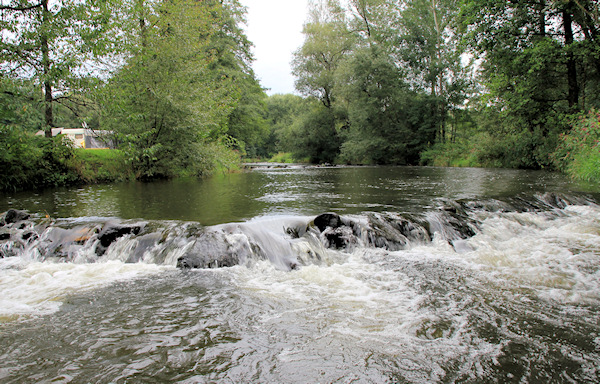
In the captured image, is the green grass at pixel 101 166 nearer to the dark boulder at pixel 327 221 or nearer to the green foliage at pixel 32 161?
the green foliage at pixel 32 161

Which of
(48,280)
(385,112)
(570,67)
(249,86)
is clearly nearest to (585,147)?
(570,67)

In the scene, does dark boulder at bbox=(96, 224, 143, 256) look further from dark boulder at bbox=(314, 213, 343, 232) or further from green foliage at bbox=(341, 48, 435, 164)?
green foliage at bbox=(341, 48, 435, 164)

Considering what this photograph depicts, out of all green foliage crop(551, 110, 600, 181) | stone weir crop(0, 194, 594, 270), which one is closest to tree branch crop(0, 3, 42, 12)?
stone weir crop(0, 194, 594, 270)

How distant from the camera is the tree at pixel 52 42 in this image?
32.8ft

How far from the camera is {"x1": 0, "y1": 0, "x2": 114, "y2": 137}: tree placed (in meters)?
9.98

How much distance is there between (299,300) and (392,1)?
35.7 meters

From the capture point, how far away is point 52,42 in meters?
10.6

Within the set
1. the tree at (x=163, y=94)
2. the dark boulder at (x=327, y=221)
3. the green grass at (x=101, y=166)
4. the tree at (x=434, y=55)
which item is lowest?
the dark boulder at (x=327, y=221)

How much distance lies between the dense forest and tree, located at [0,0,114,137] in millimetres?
42

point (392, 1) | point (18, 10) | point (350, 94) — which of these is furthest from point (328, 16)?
point (18, 10)

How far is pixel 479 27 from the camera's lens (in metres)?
17.3

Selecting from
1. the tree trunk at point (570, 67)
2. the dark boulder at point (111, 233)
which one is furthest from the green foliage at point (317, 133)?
the dark boulder at point (111, 233)

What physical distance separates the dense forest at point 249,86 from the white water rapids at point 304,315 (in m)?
7.94

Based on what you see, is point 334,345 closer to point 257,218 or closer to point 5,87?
point 257,218
